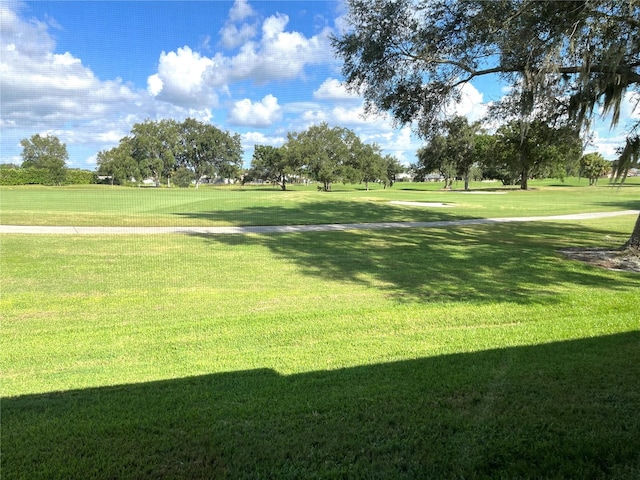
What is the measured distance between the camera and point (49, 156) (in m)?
37.3

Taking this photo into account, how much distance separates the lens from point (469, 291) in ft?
21.2

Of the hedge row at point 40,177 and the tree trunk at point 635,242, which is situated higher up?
the hedge row at point 40,177

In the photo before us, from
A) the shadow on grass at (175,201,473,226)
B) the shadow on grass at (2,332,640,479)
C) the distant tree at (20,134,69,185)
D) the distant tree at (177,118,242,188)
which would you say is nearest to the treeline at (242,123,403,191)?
the distant tree at (177,118,242,188)

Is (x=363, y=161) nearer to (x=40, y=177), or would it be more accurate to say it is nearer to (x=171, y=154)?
(x=171, y=154)

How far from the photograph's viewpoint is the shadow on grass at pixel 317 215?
16.9 metres

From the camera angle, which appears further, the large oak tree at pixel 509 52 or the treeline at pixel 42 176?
the treeline at pixel 42 176

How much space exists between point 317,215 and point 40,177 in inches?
1483

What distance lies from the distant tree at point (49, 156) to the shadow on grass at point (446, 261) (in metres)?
25.8

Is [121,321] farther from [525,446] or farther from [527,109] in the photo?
[527,109]

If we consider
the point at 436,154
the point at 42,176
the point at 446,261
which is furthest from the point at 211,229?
the point at 42,176

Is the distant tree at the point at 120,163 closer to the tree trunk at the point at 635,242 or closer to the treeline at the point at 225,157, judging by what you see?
the treeline at the point at 225,157

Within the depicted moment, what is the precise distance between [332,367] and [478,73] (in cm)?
770

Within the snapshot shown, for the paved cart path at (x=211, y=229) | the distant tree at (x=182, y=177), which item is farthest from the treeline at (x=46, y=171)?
the paved cart path at (x=211, y=229)

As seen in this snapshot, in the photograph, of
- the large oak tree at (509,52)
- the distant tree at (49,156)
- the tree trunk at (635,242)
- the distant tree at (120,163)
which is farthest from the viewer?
the distant tree at (120,163)
